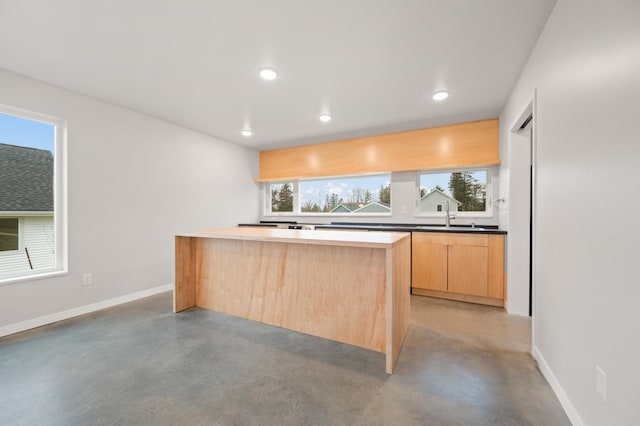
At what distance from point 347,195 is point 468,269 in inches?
92.9

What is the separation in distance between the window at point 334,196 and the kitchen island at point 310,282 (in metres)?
2.21

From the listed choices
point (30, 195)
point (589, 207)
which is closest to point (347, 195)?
point (589, 207)

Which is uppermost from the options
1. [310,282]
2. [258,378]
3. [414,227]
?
[414,227]

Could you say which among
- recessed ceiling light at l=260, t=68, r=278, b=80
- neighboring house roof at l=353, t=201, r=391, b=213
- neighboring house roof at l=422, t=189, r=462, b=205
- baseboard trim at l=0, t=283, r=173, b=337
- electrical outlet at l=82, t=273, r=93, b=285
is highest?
recessed ceiling light at l=260, t=68, r=278, b=80

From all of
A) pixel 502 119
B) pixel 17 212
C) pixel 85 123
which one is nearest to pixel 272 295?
pixel 17 212

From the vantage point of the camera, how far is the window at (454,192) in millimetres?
3824

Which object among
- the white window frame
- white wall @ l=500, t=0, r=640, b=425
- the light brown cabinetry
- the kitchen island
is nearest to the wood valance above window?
the white window frame

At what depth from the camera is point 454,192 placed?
3.97m

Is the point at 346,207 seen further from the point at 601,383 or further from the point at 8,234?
the point at 8,234

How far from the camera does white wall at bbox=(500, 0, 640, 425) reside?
0.99 m

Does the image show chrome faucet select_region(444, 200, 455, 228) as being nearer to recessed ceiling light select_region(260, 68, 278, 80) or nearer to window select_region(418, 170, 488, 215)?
window select_region(418, 170, 488, 215)

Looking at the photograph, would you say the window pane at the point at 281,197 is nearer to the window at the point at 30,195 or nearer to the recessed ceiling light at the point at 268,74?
the recessed ceiling light at the point at 268,74

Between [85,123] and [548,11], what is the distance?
14.2 feet

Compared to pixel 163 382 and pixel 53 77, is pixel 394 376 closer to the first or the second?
pixel 163 382
